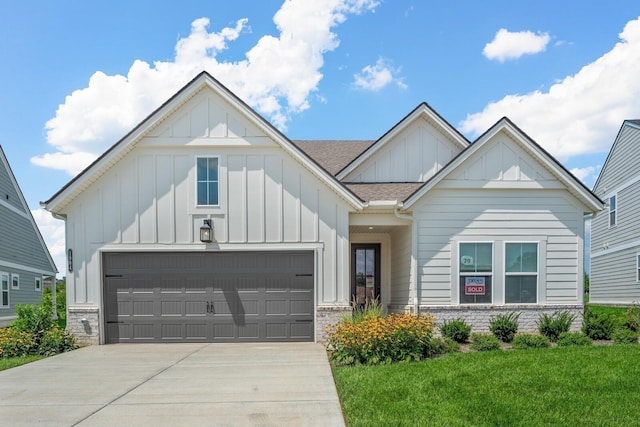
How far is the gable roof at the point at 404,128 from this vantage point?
43.5 feet

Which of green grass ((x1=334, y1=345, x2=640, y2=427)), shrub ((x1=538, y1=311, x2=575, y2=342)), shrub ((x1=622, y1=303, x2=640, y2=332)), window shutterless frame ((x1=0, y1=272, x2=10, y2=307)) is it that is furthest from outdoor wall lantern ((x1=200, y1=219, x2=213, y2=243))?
window shutterless frame ((x1=0, y1=272, x2=10, y2=307))

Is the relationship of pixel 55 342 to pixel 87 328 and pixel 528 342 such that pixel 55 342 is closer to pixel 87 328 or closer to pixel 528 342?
pixel 87 328

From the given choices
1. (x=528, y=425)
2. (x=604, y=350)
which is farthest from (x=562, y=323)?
(x=528, y=425)

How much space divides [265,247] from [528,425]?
24.2 feet

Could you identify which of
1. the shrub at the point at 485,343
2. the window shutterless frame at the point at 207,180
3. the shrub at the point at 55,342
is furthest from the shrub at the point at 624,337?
the shrub at the point at 55,342

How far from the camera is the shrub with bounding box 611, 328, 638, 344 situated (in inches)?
389

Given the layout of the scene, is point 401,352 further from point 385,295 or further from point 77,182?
point 77,182

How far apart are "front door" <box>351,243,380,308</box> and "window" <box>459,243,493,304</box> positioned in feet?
11.2

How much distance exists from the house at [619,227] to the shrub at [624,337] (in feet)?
41.0

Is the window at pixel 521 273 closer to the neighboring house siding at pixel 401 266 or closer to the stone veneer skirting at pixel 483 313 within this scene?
the stone veneer skirting at pixel 483 313

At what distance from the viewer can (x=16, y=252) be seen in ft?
73.6

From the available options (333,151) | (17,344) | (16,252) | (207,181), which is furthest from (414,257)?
(16,252)

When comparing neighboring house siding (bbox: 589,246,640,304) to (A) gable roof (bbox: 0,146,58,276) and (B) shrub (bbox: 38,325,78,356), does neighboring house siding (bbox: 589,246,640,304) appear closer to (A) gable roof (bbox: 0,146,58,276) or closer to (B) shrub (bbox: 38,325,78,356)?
(B) shrub (bbox: 38,325,78,356)

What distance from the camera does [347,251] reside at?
11.5 metres
